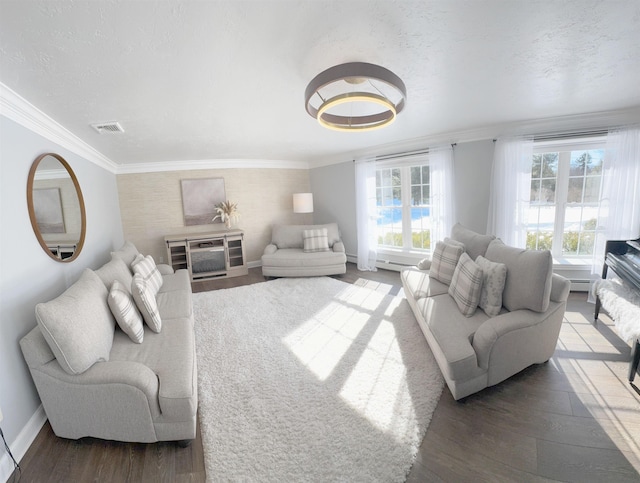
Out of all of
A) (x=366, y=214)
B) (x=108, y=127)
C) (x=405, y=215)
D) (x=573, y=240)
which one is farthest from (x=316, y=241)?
(x=573, y=240)

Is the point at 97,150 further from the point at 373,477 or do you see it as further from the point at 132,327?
the point at 373,477

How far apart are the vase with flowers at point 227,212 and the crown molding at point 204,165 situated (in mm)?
709

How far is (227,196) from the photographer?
5078 mm

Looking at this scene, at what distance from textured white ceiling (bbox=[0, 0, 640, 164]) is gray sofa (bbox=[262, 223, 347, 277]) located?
7.81ft

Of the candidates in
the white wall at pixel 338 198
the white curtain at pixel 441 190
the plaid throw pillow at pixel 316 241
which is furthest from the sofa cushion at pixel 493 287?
the white wall at pixel 338 198

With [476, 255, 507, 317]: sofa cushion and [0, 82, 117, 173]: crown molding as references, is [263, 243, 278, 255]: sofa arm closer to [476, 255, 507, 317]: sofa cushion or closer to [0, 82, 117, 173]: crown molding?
[0, 82, 117, 173]: crown molding

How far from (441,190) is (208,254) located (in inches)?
158

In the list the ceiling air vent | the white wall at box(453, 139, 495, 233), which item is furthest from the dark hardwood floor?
the ceiling air vent

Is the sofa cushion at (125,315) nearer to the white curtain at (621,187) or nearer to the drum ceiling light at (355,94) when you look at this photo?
the drum ceiling light at (355,94)

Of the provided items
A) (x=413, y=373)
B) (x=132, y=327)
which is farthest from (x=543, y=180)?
(x=132, y=327)

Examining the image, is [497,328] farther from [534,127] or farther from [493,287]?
[534,127]

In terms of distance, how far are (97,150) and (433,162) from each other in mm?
4569

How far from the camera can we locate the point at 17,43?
126 cm

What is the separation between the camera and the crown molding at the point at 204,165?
447 centimetres
